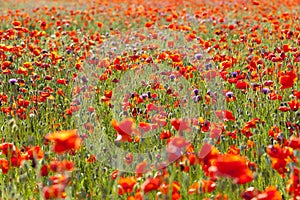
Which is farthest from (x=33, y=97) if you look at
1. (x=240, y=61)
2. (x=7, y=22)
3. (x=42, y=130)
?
(x=7, y=22)

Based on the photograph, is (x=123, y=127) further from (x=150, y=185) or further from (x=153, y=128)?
(x=153, y=128)

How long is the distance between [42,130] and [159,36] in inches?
133

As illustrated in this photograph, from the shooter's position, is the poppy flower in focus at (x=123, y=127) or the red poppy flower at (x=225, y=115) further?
the red poppy flower at (x=225, y=115)

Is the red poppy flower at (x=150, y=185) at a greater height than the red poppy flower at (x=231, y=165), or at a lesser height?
lesser

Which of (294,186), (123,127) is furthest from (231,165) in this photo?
(123,127)

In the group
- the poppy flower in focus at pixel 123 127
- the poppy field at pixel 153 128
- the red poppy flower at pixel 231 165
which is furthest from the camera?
the poppy flower in focus at pixel 123 127

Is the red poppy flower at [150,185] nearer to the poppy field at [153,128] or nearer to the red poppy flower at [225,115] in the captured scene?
the poppy field at [153,128]

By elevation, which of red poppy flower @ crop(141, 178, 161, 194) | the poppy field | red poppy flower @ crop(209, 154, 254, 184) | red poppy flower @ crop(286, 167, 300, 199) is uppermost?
red poppy flower @ crop(209, 154, 254, 184)

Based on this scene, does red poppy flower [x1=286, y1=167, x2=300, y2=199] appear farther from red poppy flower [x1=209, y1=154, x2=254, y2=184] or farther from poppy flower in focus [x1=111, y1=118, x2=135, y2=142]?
poppy flower in focus [x1=111, y1=118, x2=135, y2=142]

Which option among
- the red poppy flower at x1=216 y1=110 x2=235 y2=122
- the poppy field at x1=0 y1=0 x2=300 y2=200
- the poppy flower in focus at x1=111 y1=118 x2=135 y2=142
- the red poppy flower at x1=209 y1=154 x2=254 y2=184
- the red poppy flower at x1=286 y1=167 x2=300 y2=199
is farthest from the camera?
the red poppy flower at x1=216 y1=110 x2=235 y2=122

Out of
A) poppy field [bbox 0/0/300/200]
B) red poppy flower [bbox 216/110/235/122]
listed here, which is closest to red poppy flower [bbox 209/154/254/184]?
poppy field [bbox 0/0/300/200]

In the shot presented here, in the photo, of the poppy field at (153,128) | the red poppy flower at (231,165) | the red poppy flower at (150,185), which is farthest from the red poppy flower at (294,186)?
the red poppy flower at (150,185)

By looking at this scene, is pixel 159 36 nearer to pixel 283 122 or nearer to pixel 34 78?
pixel 34 78

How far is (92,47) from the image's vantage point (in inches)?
253
